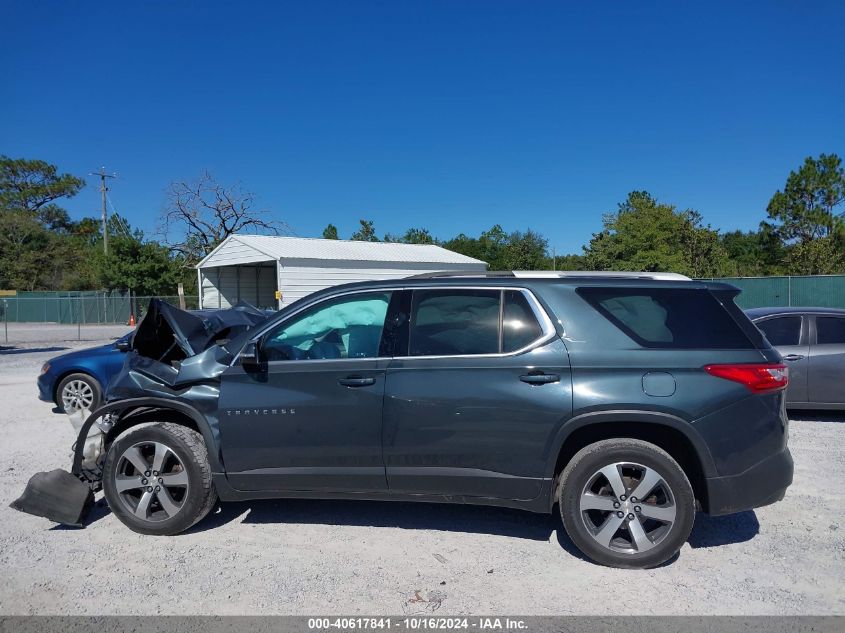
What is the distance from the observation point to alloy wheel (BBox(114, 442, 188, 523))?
157 inches

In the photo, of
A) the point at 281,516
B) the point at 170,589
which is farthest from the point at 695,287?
the point at 170,589

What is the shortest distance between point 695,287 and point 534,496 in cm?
169

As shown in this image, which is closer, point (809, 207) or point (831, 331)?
point (831, 331)

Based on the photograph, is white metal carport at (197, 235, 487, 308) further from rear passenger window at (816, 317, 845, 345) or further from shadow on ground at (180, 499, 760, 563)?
shadow on ground at (180, 499, 760, 563)

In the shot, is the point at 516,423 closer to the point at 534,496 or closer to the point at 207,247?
the point at 534,496

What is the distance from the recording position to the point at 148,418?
4.23 m

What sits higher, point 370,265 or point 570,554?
point 370,265

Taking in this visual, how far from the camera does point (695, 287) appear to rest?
3.70 metres

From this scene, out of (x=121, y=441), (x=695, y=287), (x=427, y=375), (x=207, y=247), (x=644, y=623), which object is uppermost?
(x=207, y=247)

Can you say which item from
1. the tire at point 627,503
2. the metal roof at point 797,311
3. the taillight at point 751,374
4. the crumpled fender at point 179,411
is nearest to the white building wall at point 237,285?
the crumpled fender at point 179,411

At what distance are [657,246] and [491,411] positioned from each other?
35.2 meters

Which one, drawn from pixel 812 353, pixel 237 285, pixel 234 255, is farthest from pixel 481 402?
pixel 237 285

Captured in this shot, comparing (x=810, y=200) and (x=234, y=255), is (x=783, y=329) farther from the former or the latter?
(x=810, y=200)

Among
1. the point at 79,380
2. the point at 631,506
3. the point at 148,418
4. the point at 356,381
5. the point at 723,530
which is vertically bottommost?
the point at 723,530
